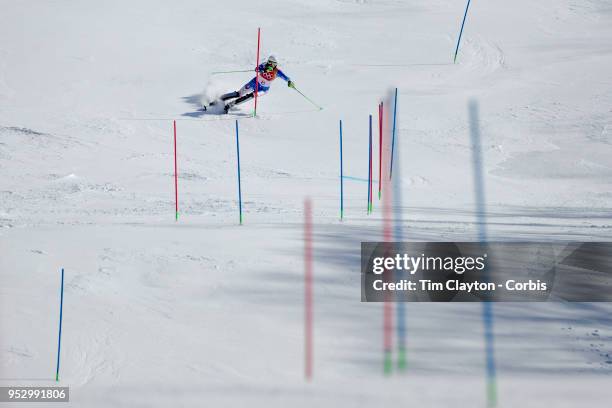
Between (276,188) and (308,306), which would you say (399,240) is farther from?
(276,188)

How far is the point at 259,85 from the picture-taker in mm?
14352

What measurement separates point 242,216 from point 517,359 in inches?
194

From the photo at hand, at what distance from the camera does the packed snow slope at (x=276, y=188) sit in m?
5.32

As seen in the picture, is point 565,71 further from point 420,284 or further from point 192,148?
point 420,284

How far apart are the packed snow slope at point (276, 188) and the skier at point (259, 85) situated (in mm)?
449

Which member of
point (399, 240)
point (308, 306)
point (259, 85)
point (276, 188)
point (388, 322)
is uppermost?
point (259, 85)

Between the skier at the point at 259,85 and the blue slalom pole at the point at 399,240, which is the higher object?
the skier at the point at 259,85

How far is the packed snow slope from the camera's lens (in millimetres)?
5324

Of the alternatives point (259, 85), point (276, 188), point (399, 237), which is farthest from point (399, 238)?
point (259, 85)

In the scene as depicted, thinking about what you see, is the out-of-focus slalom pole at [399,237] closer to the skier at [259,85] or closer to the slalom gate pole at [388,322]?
the slalom gate pole at [388,322]

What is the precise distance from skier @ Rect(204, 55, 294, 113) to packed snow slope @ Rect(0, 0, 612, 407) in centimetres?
45

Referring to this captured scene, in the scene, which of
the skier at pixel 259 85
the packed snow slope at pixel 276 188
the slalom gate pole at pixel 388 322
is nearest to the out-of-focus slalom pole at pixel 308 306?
the packed snow slope at pixel 276 188

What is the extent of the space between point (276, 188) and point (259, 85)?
11.6 ft

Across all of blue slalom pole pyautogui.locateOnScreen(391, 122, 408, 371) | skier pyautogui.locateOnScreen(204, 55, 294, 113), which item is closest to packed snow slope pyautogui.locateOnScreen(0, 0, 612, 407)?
blue slalom pole pyautogui.locateOnScreen(391, 122, 408, 371)
